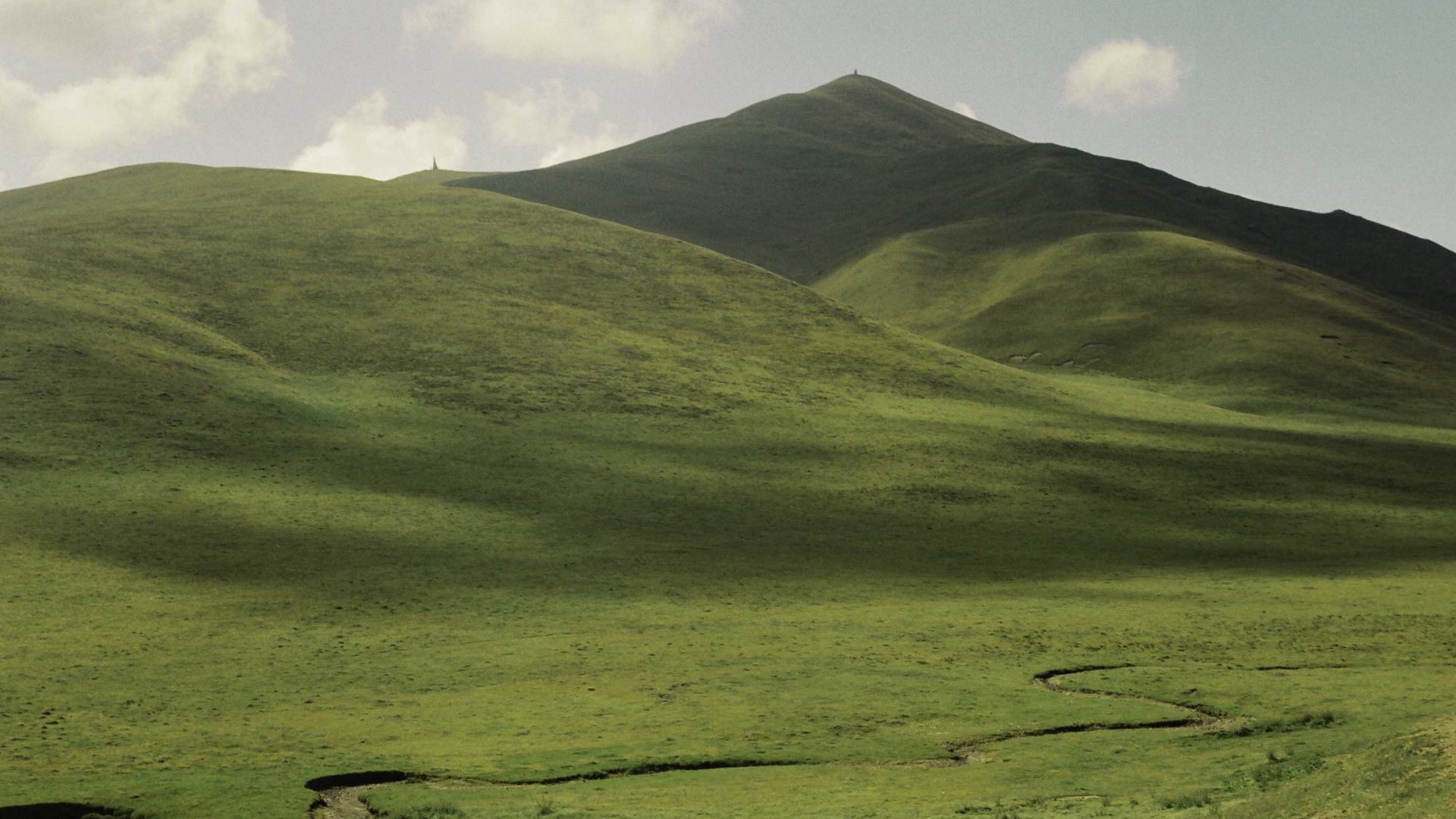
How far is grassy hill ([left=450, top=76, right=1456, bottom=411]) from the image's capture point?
110625 mm

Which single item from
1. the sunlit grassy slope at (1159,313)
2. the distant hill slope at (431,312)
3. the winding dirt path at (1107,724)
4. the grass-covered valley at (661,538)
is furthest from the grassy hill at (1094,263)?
the winding dirt path at (1107,724)

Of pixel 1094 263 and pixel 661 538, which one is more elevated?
pixel 1094 263

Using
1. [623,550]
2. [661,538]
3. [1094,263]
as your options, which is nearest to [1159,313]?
[1094,263]

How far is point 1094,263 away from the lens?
135 meters

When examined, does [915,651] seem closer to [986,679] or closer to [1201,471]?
[986,679]

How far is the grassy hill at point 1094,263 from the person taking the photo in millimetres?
110625

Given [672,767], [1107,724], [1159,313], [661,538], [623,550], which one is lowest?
[672,767]

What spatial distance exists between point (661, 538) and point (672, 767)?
84.5ft

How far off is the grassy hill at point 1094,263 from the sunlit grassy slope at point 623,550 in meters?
14.4

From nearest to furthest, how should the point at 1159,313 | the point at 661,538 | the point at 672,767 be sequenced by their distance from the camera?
the point at 672,767 → the point at 661,538 → the point at 1159,313

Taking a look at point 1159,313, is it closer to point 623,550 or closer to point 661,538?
point 661,538

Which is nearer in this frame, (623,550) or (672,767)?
(672,767)

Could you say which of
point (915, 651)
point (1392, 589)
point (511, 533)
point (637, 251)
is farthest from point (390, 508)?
point (637, 251)

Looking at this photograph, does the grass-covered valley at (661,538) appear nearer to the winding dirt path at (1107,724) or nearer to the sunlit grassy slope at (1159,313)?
the winding dirt path at (1107,724)
